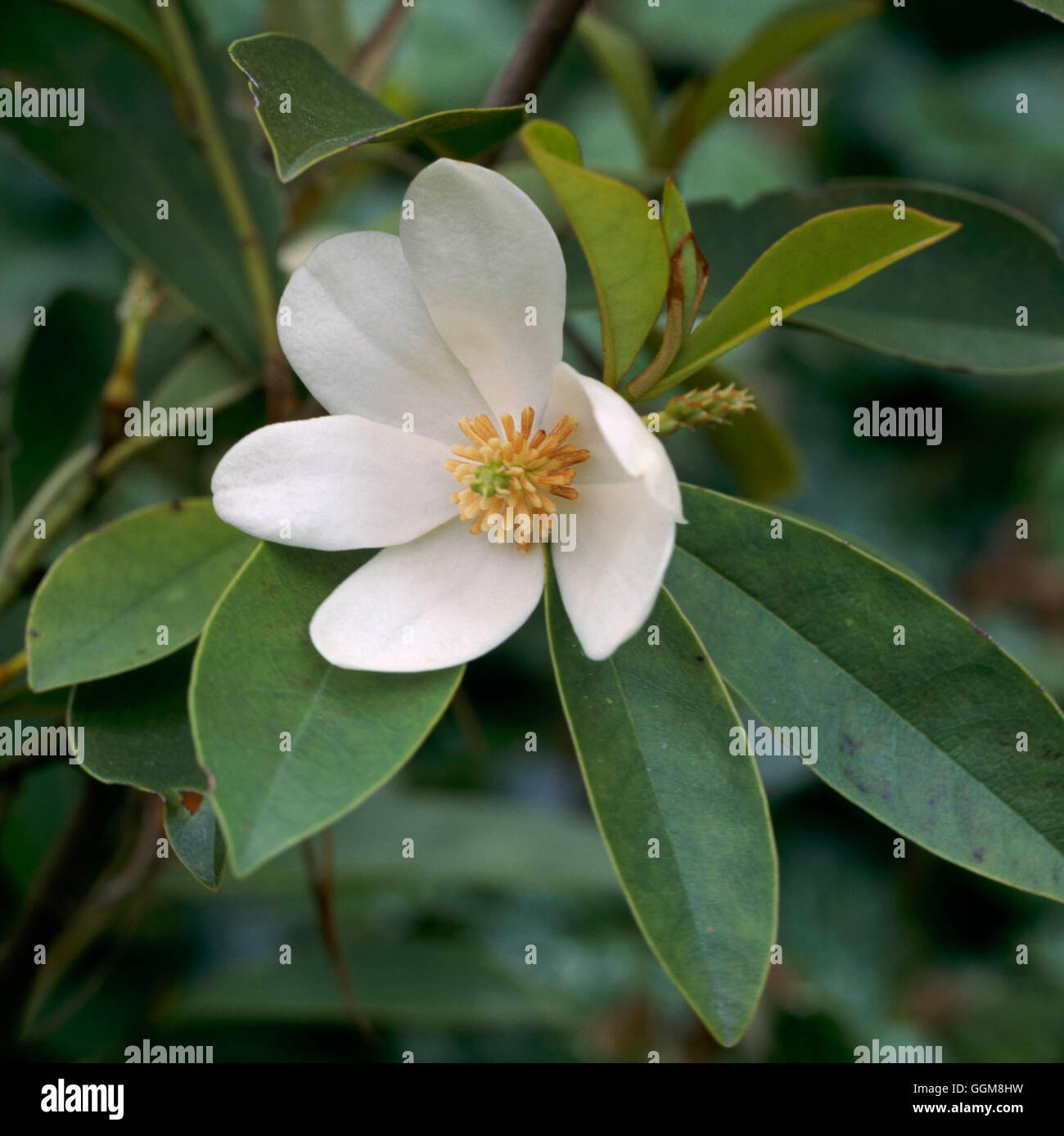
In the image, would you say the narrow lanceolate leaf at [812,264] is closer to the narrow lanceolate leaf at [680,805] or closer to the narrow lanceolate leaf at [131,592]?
the narrow lanceolate leaf at [680,805]

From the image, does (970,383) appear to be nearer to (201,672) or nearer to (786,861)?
(786,861)

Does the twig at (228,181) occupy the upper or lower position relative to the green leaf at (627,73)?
lower

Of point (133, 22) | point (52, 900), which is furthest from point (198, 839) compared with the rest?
point (133, 22)

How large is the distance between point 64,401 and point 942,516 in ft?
5.71

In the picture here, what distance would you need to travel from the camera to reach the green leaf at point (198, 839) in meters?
0.54

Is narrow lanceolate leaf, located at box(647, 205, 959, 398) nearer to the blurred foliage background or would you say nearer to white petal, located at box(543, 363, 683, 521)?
white petal, located at box(543, 363, 683, 521)

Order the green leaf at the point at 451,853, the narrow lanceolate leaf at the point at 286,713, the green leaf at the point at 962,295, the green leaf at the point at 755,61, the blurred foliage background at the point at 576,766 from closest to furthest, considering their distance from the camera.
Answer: the narrow lanceolate leaf at the point at 286,713 < the green leaf at the point at 962,295 < the green leaf at the point at 755,61 < the blurred foliage background at the point at 576,766 < the green leaf at the point at 451,853

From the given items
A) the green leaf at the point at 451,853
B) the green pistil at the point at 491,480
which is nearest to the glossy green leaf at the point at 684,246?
the green pistil at the point at 491,480

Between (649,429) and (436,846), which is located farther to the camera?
(436,846)

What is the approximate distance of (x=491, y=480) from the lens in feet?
2.03

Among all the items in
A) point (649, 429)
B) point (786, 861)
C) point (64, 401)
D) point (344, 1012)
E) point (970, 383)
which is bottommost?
point (344, 1012)

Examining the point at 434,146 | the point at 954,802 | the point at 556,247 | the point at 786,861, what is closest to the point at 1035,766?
the point at 954,802

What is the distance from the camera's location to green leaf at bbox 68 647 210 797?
58cm

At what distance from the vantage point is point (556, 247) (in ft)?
1.84
